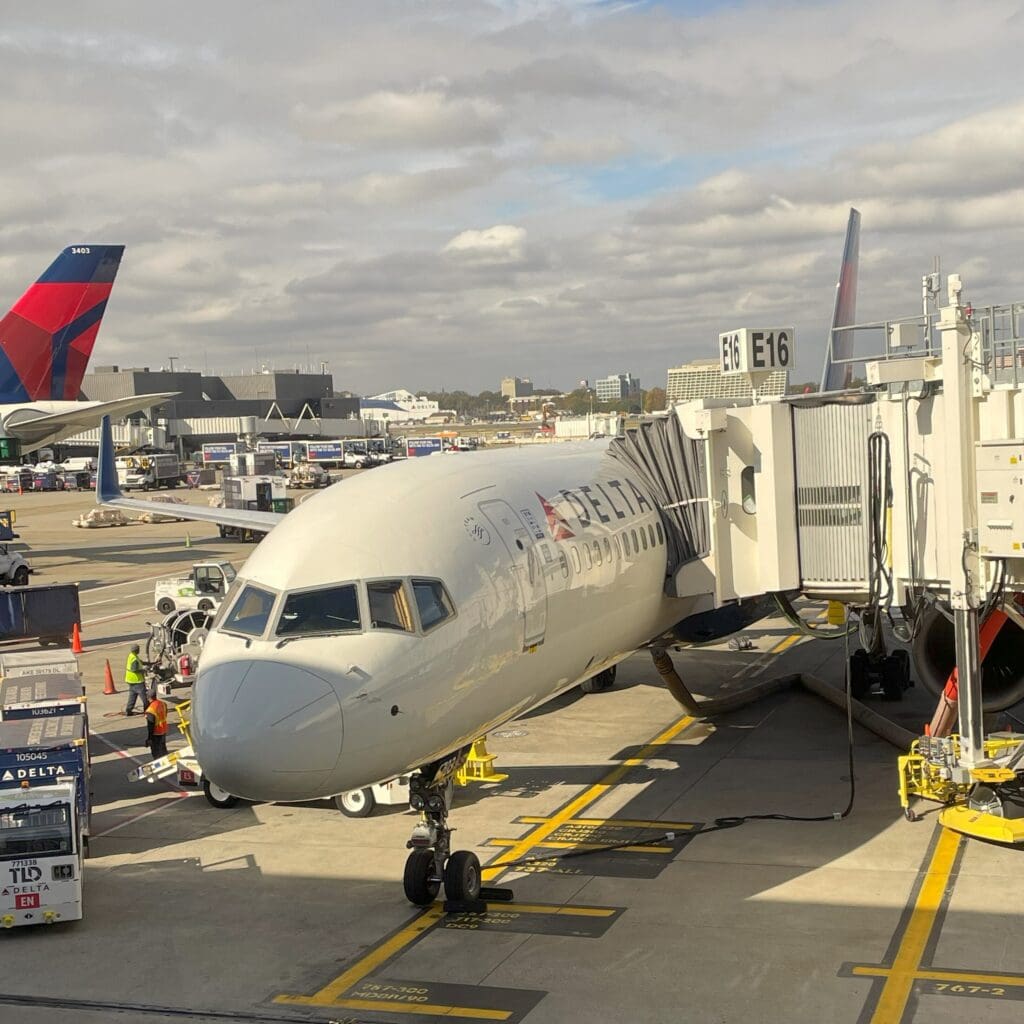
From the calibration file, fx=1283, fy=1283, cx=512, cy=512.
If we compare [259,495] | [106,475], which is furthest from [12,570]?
[259,495]

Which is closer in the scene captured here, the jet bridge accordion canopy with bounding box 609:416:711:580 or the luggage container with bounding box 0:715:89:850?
the luggage container with bounding box 0:715:89:850

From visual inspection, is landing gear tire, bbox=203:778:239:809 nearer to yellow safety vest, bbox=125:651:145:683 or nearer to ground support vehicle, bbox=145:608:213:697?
yellow safety vest, bbox=125:651:145:683

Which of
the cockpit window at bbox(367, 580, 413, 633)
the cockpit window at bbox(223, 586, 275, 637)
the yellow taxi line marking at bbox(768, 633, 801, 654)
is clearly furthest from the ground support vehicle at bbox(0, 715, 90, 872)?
the yellow taxi line marking at bbox(768, 633, 801, 654)

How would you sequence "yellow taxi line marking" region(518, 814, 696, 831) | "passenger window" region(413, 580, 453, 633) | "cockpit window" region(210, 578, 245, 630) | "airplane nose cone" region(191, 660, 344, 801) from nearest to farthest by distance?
1. "airplane nose cone" region(191, 660, 344, 801)
2. "passenger window" region(413, 580, 453, 633)
3. "cockpit window" region(210, 578, 245, 630)
4. "yellow taxi line marking" region(518, 814, 696, 831)

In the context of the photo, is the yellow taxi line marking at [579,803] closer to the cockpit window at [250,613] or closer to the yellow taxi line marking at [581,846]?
the yellow taxi line marking at [581,846]

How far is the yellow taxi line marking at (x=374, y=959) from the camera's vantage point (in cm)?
1271

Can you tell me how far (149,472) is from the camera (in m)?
102

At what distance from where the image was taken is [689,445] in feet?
62.4

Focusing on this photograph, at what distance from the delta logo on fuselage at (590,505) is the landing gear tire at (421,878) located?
13.5ft

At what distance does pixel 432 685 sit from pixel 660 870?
4999mm

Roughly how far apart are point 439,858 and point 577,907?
170 centimetres

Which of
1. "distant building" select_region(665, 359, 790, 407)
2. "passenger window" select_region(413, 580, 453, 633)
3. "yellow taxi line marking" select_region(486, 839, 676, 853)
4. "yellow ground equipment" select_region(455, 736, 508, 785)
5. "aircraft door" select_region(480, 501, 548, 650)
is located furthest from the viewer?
"distant building" select_region(665, 359, 790, 407)

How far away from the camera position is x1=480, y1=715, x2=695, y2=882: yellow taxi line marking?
54.7 feet

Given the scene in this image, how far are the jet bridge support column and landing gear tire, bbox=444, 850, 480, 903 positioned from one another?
22.4ft
